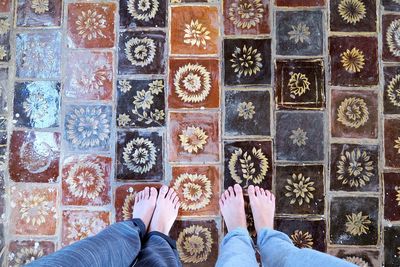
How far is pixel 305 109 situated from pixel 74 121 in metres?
0.78

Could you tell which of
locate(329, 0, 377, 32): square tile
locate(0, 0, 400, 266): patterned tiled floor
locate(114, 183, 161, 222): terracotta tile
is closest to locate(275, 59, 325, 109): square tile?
locate(0, 0, 400, 266): patterned tiled floor

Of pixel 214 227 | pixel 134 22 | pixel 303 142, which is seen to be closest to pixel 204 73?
pixel 134 22

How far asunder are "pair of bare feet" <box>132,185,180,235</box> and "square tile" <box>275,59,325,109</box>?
48 cm

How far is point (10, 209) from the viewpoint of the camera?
1.43 meters

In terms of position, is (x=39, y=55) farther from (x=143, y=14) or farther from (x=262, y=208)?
(x=262, y=208)

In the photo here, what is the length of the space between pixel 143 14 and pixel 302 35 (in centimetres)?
54

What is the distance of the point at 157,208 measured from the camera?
1.40 meters

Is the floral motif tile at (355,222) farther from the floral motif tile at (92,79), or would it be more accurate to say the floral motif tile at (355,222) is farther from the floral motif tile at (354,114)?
the floral motif tile at (92,79)

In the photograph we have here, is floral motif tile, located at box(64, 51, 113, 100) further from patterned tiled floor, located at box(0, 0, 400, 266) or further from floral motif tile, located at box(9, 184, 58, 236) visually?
floral motif tile, located at box(9, 184, 58, 236)

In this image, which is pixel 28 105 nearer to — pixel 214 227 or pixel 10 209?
pixel 10 209

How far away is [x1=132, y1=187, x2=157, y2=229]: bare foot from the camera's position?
4.61 ft

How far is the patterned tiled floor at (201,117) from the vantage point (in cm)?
141

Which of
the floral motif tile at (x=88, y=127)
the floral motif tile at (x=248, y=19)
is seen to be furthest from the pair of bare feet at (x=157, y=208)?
the floral motif tile at (x=248, y=19)

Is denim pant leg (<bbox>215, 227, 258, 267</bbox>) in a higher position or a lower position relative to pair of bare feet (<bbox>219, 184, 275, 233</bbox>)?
lower
